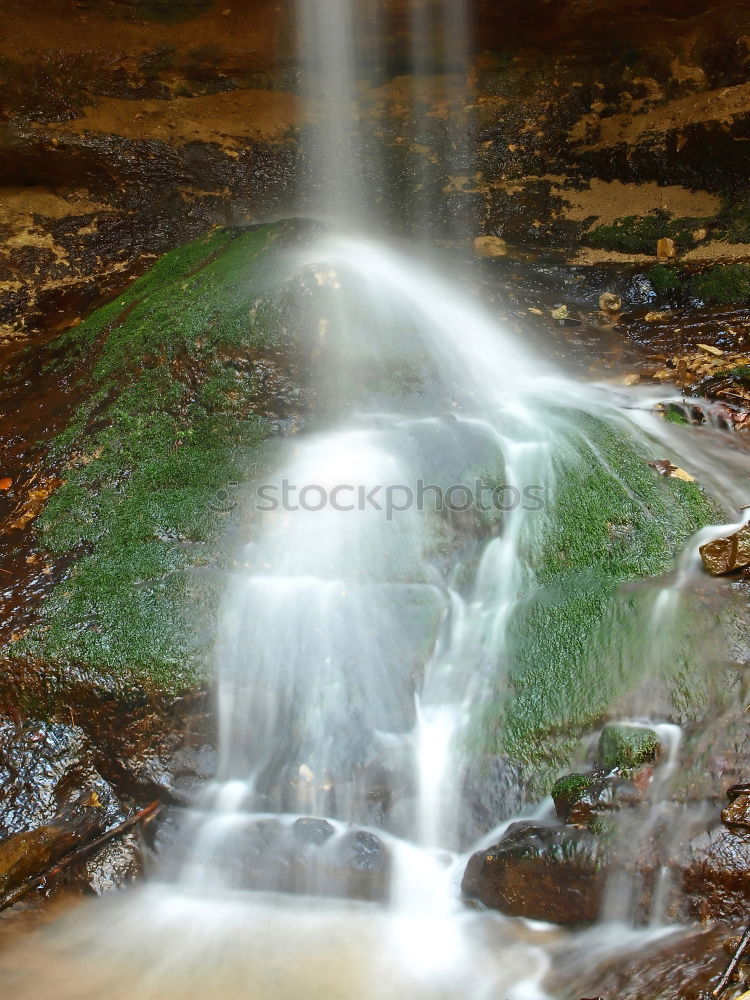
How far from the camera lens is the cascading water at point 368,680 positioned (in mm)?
3312

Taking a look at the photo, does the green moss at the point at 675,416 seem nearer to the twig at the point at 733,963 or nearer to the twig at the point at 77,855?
the twig at the point at 733,963

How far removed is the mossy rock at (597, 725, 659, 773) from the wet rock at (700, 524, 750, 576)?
1068 millimetres

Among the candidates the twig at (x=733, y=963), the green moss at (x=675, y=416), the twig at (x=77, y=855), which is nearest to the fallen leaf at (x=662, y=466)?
the green moss at (x=675, y=416)

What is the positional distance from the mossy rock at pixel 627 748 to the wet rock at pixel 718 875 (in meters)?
0.38

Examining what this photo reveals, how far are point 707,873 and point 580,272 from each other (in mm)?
6596

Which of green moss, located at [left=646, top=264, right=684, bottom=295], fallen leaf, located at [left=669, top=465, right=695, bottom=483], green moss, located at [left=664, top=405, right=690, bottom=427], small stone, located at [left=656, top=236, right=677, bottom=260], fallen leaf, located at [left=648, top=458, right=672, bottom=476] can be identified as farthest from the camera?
small stone, located at [left=656, top=236, right=677, bottom=260]

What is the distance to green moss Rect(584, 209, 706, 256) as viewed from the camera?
8211mm

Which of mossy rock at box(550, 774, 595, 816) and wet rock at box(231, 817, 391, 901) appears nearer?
mossy rock at box(550, 774, 595, 816)

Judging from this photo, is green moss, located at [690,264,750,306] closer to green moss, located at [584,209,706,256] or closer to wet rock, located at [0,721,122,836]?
green moss, located at [584,209,706,256]

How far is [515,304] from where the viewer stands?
748 cm

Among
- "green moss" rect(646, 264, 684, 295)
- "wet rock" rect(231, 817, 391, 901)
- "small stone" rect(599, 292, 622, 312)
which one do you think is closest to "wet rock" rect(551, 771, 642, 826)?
"wet rock" rect(231, 817, 391, 901)

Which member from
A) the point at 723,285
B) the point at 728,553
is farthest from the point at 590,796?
the point at 723,285

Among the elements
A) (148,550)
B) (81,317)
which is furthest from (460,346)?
(81,317)

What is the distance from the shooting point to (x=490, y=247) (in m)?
8.67
